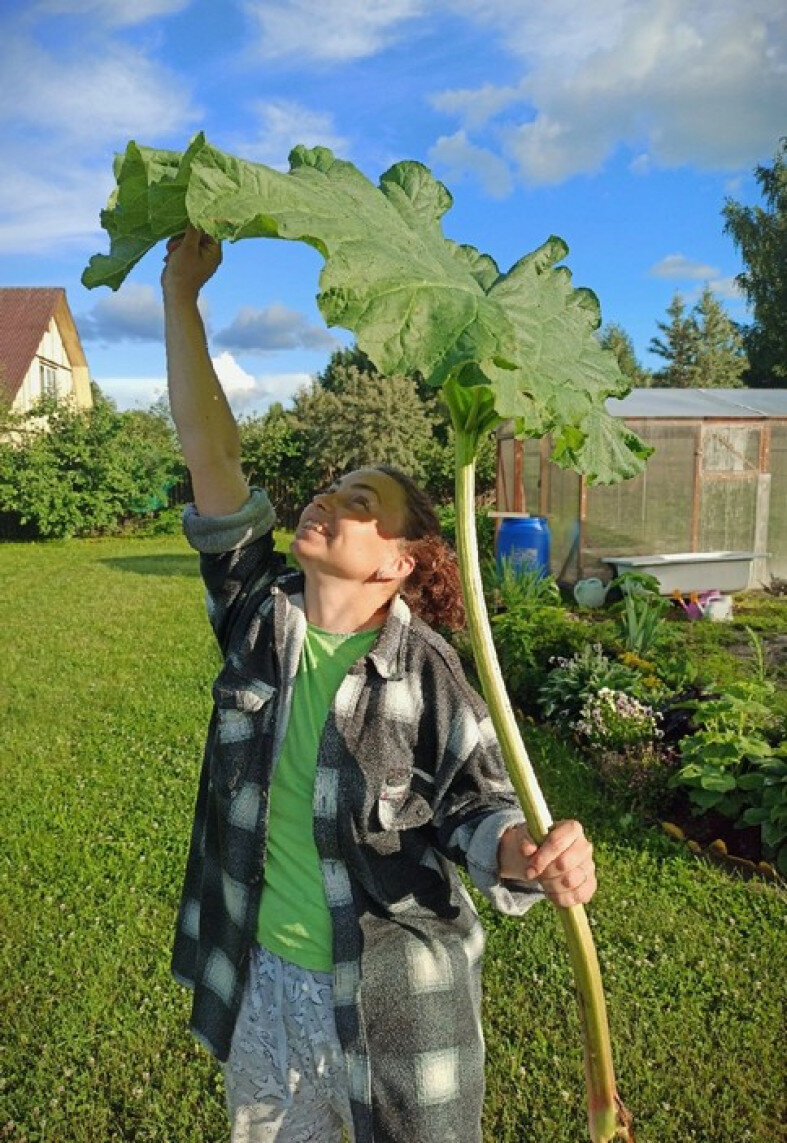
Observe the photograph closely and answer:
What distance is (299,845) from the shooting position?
70.7 inches

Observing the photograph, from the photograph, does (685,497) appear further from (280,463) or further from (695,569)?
(280,463)

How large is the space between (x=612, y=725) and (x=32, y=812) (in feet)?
10.6

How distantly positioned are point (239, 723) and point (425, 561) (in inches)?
19.0

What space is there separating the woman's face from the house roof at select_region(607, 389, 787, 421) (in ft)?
33.5

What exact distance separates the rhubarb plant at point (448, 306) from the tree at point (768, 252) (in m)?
32.0

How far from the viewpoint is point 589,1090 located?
1.51 meters

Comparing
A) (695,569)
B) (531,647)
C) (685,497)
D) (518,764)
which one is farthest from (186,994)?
(685,497)

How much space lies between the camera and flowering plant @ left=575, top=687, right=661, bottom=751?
18.1 ft

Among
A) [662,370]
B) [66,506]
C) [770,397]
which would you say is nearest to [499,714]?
[770,397]

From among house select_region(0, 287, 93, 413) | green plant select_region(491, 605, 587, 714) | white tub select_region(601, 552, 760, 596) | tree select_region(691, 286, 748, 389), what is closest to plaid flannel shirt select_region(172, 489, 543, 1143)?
green plant select_region(491, 605, 587, 714)

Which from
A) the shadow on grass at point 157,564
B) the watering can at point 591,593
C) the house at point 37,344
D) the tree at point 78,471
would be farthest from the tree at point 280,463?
the watering can at point 591,593

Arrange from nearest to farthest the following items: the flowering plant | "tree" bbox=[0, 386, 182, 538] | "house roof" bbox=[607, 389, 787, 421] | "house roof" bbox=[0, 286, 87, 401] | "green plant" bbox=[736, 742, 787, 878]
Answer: "green plant" bbox=[736, 742, 787, 878] → the flowering plant → "house roof" bbox=[607, 389, 787, 421] → "tree" bbox=[0, 386, 182, 538] → "house roof" bbox=[0, 286, 87, 401]

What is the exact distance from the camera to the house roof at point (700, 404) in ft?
40.3

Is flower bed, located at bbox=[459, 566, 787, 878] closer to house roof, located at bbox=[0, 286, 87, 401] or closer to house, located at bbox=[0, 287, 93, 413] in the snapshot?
house, located at bbox=[0, 287, 93, 413]
